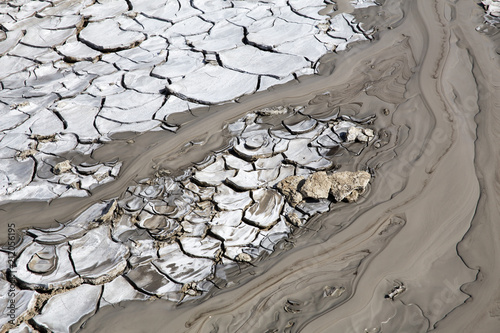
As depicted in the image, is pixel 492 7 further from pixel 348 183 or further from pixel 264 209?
pixel 264 209

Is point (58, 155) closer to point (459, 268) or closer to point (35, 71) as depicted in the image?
point (35, 71)

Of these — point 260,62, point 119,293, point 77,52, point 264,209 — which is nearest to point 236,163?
point 264,209

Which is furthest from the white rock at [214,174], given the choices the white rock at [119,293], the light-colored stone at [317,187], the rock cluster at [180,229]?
the white rock at [119,293]

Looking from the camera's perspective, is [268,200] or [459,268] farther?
[268,200]

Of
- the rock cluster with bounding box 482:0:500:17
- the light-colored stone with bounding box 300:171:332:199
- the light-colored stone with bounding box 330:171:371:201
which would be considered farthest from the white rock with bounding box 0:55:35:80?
the rock cluster with bounding box 482:0:500:17

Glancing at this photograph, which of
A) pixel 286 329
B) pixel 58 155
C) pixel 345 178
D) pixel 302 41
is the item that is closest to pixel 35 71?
pixel 58 155

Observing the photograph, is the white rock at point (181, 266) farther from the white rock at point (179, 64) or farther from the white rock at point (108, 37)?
the white rock at point (108, 37)
